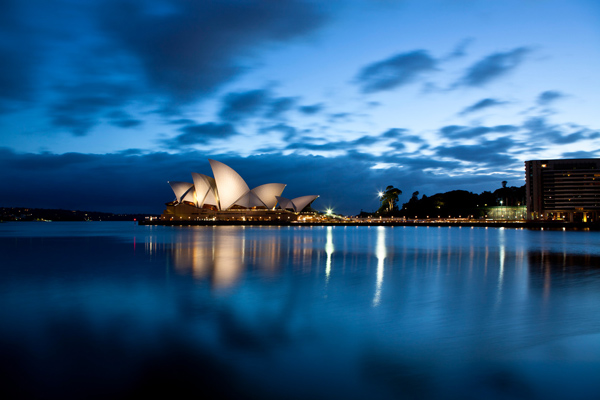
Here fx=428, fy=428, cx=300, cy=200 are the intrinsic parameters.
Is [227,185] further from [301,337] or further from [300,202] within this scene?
[301,337]

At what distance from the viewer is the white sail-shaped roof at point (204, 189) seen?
80.0m

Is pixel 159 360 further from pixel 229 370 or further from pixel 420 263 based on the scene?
pixel 420 263

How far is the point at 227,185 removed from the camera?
77.4 m

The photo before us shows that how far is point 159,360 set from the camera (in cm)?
550

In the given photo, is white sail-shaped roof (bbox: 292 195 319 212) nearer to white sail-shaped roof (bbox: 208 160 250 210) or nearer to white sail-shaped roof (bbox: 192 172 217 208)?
white sail-shaped roof (bbox: 208 160 250 210)

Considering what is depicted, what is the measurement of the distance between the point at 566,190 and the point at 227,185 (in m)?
81.8

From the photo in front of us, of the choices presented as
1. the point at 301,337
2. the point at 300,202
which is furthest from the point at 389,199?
the point at 301,337

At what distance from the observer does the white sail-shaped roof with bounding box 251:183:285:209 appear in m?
86.6

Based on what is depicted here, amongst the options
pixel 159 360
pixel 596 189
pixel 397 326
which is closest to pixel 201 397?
pixel 159 360

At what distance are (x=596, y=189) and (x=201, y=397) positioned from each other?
12243 cm

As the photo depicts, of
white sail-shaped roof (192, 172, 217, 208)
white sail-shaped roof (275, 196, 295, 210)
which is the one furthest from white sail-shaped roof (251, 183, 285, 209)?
white sail-shaped roof (192, 172, 217, 208)

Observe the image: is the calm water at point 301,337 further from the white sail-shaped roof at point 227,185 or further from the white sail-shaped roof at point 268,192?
the white sail-shaped roof at point 268,192

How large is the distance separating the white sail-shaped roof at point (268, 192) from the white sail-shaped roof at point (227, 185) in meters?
4.48

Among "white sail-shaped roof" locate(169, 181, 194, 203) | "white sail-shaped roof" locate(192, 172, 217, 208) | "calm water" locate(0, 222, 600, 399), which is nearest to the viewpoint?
"calm water" locate(0, 222, 600, 399)
